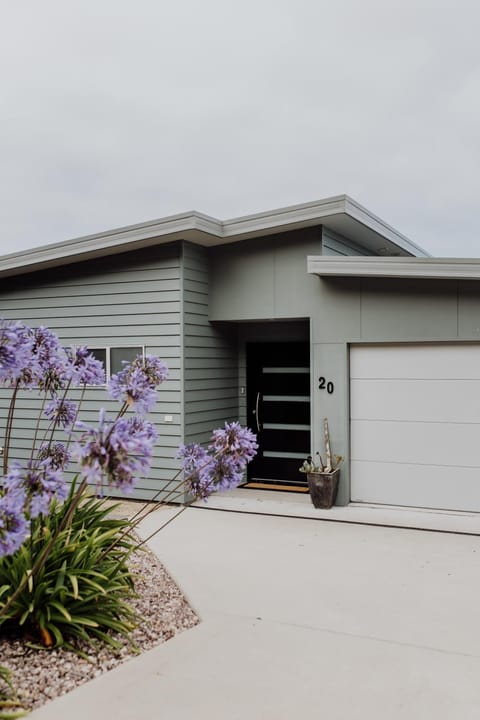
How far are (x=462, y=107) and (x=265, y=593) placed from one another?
1554cm

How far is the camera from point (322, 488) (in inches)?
291

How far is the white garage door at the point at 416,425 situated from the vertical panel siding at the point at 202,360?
73.2 inches

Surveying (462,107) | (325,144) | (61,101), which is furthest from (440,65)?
(61,101)

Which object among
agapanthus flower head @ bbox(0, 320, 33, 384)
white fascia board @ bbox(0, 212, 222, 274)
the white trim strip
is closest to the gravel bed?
agapanthus flower head @ bbox(0, 320, 33, 384)

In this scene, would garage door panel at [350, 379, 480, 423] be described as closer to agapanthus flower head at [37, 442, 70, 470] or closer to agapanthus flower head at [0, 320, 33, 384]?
agapanthus flower head at [37, 442, 70, 470]

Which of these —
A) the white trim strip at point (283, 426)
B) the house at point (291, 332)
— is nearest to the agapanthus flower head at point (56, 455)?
the house at point (291, 332)

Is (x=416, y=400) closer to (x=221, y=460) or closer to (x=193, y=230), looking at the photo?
(x=193, y=230)

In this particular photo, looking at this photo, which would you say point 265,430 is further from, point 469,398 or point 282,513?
point 469,398

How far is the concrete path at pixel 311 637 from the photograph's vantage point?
314 cm

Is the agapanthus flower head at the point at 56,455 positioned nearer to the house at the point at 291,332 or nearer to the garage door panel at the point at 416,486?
the house at the point at 291,332

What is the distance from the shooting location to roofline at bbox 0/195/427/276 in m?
7.44

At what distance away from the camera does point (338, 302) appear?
7691 millimetres

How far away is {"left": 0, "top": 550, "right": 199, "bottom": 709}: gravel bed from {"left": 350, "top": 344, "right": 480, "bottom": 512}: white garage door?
3648 millimetres

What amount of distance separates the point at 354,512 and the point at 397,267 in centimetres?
262
